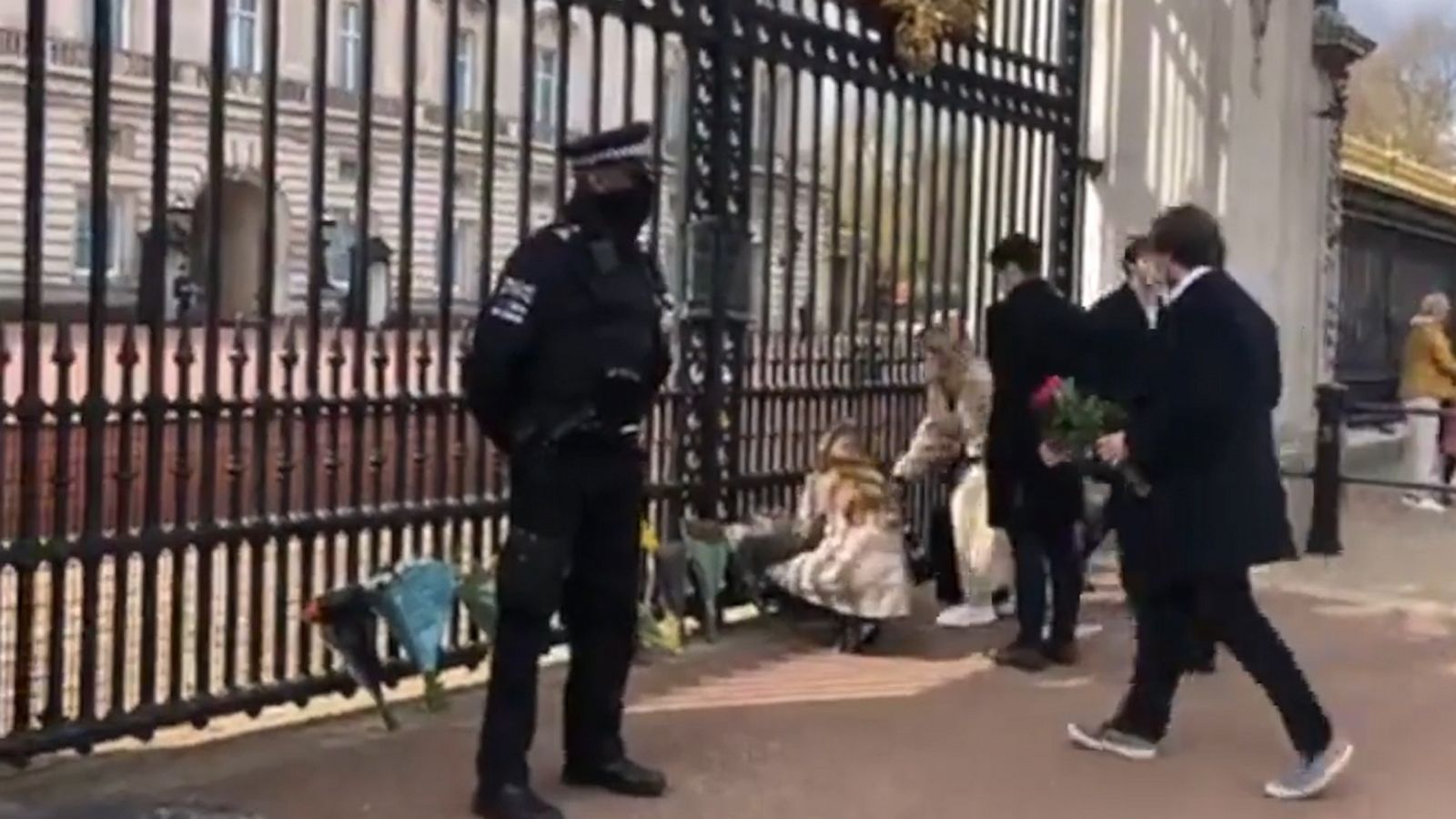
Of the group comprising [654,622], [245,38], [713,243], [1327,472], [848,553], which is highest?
[245,38]

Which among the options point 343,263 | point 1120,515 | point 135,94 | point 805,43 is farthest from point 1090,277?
point 135,94

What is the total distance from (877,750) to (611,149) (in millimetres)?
2311

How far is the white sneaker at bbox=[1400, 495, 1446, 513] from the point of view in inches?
663

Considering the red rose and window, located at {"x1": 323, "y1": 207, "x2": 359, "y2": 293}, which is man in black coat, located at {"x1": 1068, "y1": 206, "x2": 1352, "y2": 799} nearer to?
the red rose

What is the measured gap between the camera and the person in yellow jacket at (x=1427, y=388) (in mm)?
16969

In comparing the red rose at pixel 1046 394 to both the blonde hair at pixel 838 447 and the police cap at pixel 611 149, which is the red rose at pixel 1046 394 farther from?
the police cap at pixel 611 149

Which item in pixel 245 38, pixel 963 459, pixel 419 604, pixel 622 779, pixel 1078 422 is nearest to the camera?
pixel 622 779

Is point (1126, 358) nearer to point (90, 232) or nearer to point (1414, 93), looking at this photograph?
point (90, 232)

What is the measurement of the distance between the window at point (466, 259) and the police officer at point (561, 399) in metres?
2.35

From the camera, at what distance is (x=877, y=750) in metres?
7.18

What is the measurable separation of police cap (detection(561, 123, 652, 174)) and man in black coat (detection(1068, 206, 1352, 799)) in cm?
179

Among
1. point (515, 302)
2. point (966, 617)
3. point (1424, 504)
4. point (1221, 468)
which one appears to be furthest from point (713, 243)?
point (1424, 504)

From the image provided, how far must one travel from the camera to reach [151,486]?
20.6ft

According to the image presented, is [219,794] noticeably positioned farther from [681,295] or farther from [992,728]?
[681,295]
